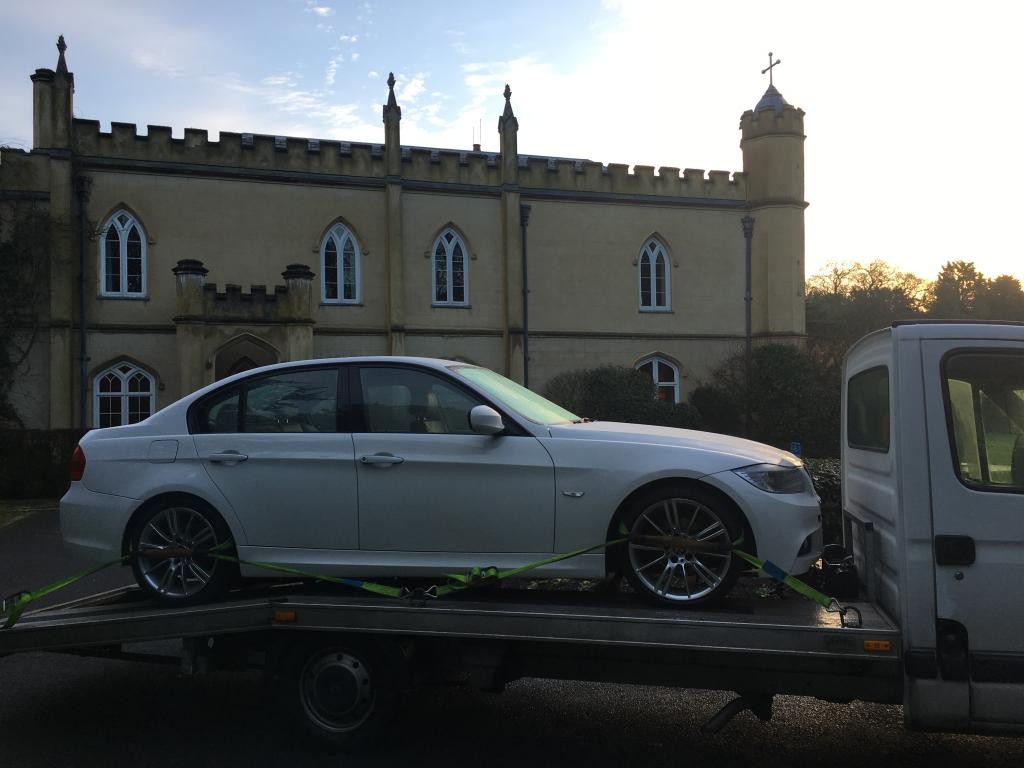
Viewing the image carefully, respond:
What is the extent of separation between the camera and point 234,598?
5027 mm

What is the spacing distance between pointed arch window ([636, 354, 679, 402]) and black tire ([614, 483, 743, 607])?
22.3 metres

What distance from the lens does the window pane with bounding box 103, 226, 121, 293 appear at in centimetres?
2206

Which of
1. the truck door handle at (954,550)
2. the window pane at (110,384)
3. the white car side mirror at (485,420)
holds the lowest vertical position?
the truck door handle at (954,550)

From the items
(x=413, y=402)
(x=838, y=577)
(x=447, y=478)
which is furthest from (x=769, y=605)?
(x=413, y=402)

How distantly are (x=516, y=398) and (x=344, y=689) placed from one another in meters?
1.93


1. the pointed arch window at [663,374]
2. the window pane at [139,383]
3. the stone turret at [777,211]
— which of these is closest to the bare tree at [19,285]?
the window pane at [139,383]

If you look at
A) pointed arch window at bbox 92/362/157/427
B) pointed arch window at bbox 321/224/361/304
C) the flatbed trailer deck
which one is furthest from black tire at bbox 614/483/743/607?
pointed arch window at bbox 321/224/361/304

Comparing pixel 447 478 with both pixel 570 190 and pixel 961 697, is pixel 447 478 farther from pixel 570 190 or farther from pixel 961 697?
pixel 570 190

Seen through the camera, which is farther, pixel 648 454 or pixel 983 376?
pixel 648 454

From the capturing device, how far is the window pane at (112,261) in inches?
869

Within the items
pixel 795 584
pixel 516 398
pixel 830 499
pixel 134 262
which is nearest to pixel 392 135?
pixel 134 262

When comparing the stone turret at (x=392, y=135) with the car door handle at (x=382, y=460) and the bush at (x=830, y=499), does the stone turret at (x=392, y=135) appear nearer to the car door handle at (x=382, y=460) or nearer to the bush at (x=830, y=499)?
the bush at (x=830, y=499)

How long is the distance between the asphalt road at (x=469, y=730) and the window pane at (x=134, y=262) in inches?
688

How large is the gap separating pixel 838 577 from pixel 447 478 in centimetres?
220
